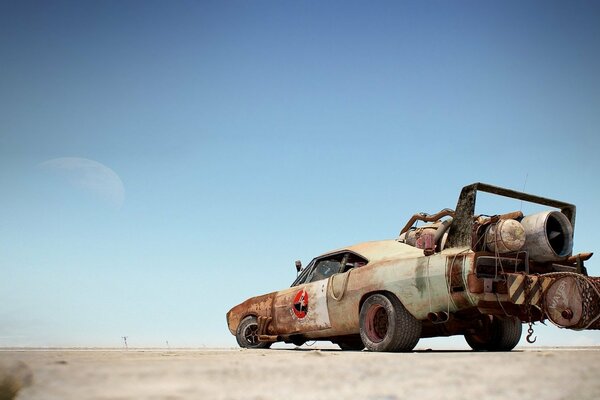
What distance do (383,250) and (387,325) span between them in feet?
3.17

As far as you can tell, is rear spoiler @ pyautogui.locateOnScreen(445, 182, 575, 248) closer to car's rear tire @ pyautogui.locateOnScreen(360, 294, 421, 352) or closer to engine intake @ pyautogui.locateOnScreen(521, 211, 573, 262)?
engine intake @ pyautogui.locateOnScreen(521, 211, 573, 262)

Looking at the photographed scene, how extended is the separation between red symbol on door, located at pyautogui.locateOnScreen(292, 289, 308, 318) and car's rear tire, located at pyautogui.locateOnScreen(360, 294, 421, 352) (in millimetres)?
1365

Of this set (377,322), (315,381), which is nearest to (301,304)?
(377,322)

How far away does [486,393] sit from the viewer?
234cm

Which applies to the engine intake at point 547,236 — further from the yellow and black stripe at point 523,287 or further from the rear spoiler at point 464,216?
the rear spoiler at point 464,216

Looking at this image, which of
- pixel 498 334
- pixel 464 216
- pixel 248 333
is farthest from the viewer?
pixel 248 333

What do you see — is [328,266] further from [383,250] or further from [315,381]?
[315,381]

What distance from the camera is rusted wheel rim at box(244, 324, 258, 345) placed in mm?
9312

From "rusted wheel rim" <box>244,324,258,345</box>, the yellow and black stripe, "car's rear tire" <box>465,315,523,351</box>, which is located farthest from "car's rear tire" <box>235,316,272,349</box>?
the yellow and black stripe

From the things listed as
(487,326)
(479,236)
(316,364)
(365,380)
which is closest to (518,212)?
(479,236)

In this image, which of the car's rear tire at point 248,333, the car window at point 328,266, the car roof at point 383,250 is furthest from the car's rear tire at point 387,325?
the car's rear tire at point 248,333

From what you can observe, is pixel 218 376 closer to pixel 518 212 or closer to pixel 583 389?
pixel 583 389

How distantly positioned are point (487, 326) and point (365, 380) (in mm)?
5267

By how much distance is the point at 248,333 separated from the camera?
376 inches
